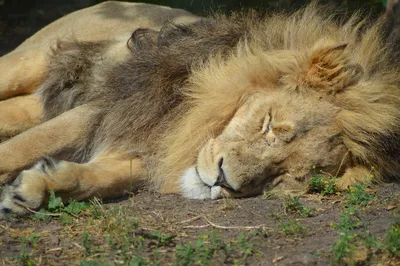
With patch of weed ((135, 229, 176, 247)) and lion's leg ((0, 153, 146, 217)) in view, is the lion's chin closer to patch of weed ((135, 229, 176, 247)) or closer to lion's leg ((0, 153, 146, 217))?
lion's leg ((0, 153, 146, 217))

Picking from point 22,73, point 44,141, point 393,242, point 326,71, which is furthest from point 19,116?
point 393,242

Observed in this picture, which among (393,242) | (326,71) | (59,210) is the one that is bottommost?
(59,210)

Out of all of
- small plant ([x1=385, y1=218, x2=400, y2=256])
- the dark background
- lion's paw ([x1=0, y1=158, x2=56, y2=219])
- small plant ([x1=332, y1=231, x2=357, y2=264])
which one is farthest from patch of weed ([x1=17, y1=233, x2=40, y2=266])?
the dark background

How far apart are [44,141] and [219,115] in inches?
45.7

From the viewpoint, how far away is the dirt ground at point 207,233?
11.6 feet

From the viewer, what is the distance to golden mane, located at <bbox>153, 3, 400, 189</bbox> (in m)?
4.50

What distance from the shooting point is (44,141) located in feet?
15.8

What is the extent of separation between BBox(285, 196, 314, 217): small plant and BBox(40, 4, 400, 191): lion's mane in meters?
0.52

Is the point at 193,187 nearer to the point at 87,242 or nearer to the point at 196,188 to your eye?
the point at 196,188

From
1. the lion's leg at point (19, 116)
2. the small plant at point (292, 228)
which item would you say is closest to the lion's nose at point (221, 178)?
the small plant at point (292, 228)

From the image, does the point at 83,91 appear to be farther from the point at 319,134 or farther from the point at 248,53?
the point at 319,134

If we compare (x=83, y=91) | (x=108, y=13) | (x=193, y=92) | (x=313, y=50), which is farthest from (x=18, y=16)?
(x=313, y=50)

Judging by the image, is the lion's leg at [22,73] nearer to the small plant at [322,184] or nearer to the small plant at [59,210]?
the small plant at [59,210]

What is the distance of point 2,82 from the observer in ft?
19.3
